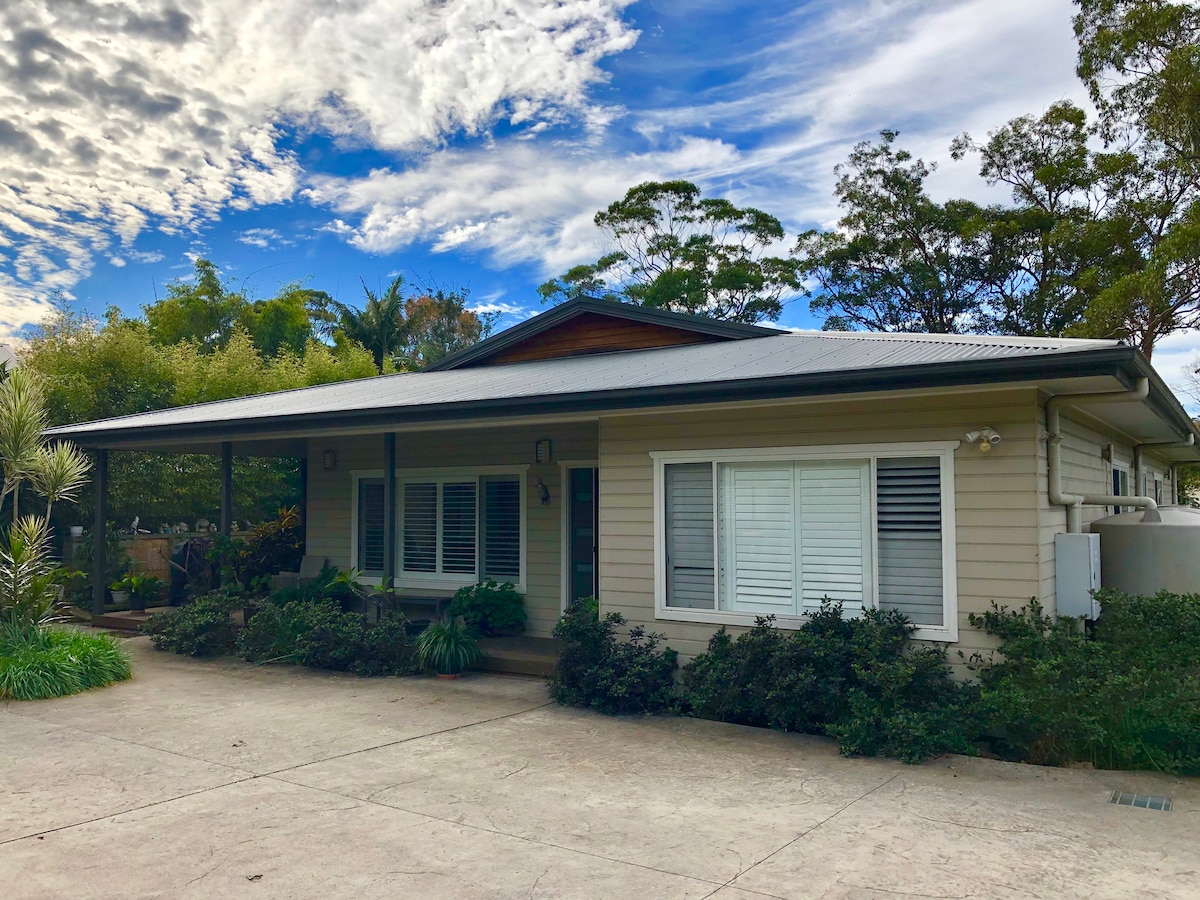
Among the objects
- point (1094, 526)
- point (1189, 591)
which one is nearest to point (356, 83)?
point (1094, 526)

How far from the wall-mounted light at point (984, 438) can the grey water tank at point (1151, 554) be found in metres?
2.04

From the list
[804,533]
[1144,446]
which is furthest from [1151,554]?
[1144,446]

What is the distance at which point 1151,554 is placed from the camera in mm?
7211

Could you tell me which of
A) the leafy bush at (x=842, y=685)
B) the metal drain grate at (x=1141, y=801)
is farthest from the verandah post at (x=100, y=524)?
the metal drain grate at (x=1141, y=801)

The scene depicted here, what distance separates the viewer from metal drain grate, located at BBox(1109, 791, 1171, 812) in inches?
188

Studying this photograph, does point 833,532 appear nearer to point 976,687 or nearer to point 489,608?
point 976,687

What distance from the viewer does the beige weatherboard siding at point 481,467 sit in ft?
33.9

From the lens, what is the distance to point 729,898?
3623 millimetres

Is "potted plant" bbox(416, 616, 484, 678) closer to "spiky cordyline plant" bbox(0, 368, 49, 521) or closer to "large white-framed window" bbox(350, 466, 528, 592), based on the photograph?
"large white-framed window" bbox(350, 466, 528, 592)

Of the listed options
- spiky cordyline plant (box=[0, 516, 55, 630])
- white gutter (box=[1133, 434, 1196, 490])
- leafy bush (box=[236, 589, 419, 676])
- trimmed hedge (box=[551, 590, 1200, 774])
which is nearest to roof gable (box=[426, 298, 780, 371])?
leafy bush (box=[236, 589, 419, 676])

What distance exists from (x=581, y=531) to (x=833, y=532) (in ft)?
12.8

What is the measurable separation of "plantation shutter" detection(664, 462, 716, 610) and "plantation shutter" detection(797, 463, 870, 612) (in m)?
0.82

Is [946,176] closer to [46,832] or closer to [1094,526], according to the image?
[1094,526]

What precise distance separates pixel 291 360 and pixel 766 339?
55.7 feet
